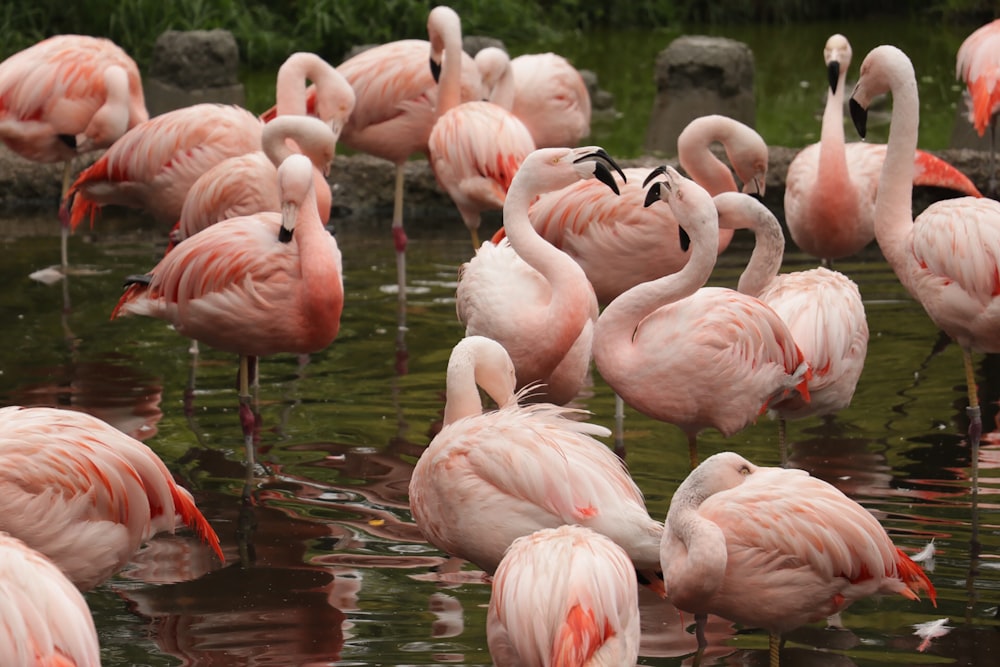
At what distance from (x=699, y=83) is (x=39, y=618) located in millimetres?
8644

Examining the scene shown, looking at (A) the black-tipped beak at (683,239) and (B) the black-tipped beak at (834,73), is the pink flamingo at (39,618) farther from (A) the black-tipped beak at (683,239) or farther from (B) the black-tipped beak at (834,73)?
(B) the black-tipped beak at (834,73)

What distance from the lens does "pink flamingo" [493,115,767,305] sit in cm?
569

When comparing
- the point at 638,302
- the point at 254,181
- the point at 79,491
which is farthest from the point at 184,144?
the point at 79,491

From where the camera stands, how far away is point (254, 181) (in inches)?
253

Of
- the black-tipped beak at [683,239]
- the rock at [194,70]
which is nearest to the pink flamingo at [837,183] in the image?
the black-tipped beak at [683,239]

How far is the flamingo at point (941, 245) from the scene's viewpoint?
4914 millimetres

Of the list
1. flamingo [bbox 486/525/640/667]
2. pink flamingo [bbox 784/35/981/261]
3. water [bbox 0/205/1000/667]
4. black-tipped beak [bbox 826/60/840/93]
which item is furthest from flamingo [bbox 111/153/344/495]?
black-tipped beak [bbox 826/60/840/93]

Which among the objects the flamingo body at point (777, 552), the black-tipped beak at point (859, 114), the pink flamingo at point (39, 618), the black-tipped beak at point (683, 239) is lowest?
the flamingo body at point (777, 552)

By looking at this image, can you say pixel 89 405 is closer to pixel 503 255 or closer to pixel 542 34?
pixel 503 255

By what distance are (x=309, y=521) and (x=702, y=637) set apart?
1477mm

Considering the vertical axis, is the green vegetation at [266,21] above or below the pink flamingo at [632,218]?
above

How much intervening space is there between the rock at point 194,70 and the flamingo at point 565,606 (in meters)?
8.20

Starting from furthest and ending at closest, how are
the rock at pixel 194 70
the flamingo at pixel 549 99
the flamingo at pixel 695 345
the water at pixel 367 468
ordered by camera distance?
the rock at pixel 194 70 < the flamingo at pixel 549 99 < the flamingo at pixel 695 345 < the water at pixel 367 468

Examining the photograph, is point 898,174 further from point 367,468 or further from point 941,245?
point 367,468
